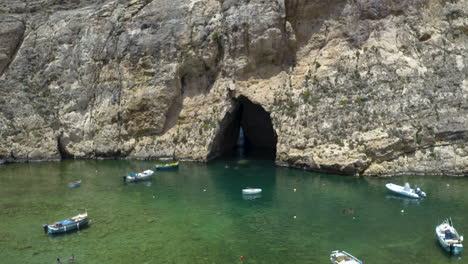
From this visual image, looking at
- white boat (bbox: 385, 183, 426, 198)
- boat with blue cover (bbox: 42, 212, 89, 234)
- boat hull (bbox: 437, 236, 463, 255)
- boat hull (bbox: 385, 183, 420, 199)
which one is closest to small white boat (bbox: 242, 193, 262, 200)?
boat hull (bbox: 385, 183, 420, 199)

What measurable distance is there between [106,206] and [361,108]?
34.3 meters

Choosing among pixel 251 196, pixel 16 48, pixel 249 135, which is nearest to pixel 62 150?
pixel 16 48

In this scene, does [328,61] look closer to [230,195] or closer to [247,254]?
[230,195]

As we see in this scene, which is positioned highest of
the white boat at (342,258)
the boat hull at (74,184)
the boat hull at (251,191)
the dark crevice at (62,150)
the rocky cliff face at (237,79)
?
the rocky cliff face at (237,79)

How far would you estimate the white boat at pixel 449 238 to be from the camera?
98.2 feet

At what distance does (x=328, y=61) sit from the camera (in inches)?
2403

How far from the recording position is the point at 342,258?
2844 cm

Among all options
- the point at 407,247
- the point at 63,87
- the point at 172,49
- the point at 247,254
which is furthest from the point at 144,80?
the point at 407,247

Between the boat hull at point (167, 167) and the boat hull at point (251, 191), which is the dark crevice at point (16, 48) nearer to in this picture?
the boat hull at point (167, 167)

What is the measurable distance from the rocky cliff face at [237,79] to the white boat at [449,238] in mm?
19346

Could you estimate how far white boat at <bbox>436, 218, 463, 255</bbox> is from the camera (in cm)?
2994

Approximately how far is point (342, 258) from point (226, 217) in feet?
45.4

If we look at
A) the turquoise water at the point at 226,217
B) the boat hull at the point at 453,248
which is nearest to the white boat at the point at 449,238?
the boat hull at the point at 453,248

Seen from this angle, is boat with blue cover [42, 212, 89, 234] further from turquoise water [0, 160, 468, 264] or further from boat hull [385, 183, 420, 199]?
boat hull [385, 183, 420, 199]
